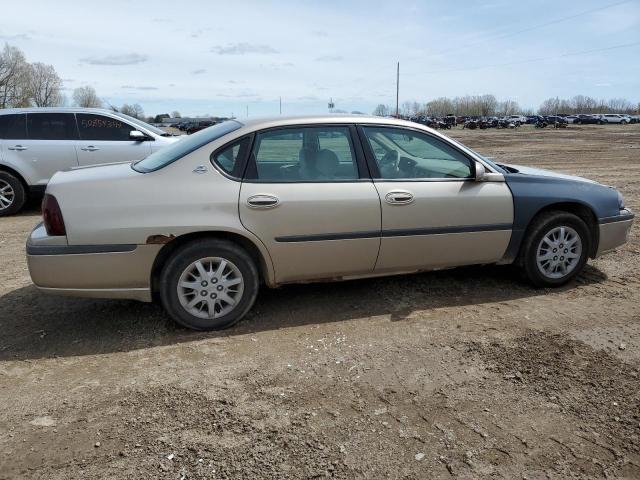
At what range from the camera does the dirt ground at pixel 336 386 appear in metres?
2.55

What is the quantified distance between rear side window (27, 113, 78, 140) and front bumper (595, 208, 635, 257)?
7.99 m

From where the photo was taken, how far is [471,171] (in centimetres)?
444

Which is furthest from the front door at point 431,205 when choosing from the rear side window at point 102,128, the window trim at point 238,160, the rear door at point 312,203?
the rear side window at point 102,128

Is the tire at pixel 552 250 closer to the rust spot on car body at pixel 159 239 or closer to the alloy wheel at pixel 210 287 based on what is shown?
the alloy wheel at pixel 210 287

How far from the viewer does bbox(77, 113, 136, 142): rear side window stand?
870 cm

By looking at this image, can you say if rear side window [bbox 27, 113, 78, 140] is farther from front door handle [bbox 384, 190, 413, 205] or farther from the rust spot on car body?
front door handle [bbox 384, 190, 413, 205]

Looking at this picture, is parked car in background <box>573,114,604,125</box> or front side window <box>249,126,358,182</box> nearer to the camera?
front side window <box>249,126,358,182</box>

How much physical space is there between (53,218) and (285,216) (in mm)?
1658

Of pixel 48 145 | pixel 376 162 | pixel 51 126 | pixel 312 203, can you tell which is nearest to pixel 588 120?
pixel 51 126

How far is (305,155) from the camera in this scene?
13.6 ft

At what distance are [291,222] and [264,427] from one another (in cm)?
161

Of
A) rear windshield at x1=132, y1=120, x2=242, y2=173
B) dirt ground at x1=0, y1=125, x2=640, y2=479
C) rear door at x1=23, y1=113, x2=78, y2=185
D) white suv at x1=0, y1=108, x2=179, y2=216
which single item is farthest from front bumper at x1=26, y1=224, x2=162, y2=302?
rear door at x1=23, y1=113, x2=78, y2=185

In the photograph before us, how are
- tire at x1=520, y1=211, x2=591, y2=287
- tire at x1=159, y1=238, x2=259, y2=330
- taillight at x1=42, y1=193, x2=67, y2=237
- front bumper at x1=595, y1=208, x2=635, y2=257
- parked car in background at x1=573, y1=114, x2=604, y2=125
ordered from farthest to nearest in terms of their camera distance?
parked car in background at x1=573, y1=114, x2=604, y2=125 < front bumper at x1=595, y1=208, x2=635, y2=257 < tire at x1=520, y1=211, x2=591, y2=287 < tire at x1=159, y1=238, x2=259, y2=330 < taillight at x1=42, y1=193, x2=67, y2=237

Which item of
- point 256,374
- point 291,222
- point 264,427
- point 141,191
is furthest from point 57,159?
point 264,427
